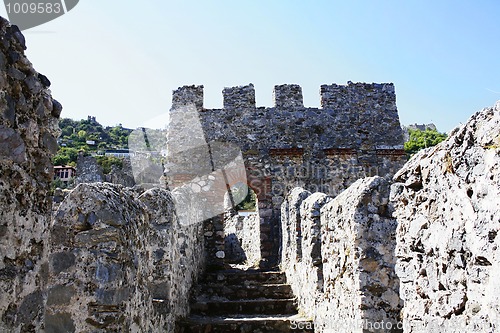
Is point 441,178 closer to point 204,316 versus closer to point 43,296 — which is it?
point 43,296

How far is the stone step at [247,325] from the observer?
6.36 metres

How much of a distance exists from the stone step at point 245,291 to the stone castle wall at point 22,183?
5.76m

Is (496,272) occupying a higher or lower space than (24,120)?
lower

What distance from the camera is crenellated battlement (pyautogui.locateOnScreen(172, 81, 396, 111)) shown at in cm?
1239

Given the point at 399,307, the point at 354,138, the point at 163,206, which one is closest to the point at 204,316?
the point at 163,206

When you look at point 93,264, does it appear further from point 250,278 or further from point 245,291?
point 250,278

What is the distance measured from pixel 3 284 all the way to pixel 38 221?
0.45 meters

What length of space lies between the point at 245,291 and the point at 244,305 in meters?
0.68

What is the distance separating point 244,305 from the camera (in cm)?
757

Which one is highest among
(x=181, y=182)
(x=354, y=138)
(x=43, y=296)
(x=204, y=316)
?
(x=354, y=138)

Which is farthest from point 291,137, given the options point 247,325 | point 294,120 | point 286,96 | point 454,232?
point 454,232

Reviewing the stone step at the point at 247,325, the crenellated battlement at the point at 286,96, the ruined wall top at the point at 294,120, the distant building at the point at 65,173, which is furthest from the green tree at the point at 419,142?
the distant building at the point at 65,173

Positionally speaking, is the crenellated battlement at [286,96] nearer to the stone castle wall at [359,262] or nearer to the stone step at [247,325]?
the stone step at [247,325]

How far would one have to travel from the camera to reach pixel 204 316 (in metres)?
7.27
